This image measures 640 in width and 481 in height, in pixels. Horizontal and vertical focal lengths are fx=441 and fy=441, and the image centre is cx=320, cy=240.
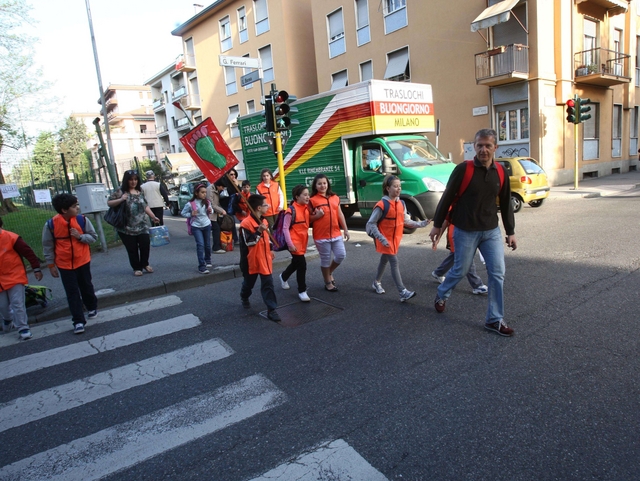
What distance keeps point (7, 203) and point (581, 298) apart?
725 inches

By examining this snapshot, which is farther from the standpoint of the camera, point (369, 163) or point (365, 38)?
point (365, 38)

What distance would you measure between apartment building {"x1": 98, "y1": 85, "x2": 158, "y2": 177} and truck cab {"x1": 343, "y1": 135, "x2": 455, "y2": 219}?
53.1 m

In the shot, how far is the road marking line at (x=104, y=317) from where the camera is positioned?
17.5 ft

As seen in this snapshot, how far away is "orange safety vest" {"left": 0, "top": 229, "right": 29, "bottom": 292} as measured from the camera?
5.04 metres

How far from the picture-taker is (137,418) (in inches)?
129

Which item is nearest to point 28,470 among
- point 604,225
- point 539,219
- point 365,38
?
point 604,225

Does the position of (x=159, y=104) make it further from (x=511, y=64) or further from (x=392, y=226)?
(x=392, y=226)

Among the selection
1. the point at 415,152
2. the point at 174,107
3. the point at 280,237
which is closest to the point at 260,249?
the point at 280,237

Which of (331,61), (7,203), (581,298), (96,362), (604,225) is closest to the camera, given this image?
(96,362)

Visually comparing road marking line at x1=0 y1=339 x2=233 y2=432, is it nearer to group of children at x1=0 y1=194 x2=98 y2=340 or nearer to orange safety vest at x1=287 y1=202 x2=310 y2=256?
group of children at x1=0 y1=194 x2=98 y2=340

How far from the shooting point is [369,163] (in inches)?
433

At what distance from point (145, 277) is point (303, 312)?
11.6 feet

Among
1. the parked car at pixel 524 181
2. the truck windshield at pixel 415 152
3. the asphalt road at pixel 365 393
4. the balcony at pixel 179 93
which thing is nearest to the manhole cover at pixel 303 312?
the asphalt road at pixel 365 393

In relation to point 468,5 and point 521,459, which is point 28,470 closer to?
point 521,459
